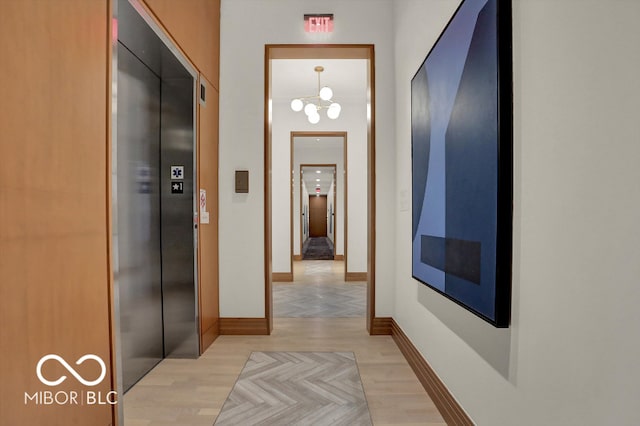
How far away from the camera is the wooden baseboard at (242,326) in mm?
3314

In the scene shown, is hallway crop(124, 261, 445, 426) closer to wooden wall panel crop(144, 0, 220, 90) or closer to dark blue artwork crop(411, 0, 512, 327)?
dark blue artwork crop(411, 0, 512, 327)

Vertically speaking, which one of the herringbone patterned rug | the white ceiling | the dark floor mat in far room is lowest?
the dark floor mat in far room

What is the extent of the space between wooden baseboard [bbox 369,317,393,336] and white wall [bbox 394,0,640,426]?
1.81 m

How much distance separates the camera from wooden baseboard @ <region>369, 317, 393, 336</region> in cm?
333

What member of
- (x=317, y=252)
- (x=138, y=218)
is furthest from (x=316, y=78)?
(x=317, y=252)

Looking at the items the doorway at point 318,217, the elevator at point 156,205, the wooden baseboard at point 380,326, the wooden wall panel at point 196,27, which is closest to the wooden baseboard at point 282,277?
the wooden baseboard at point 380,326

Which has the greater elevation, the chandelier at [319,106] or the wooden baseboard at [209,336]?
the chandelier at [319,106]

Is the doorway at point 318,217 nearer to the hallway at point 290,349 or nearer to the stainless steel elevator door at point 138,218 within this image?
the hallway at point 290,349

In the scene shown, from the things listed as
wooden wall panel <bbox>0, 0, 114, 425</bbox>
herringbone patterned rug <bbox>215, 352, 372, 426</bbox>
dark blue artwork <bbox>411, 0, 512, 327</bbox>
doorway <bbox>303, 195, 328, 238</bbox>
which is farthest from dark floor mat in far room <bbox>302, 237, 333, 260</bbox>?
doorway <bbox>303, 195, 328, 238</bbox>

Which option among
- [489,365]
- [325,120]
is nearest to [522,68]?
[489,365]

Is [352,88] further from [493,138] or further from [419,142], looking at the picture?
[493,138]

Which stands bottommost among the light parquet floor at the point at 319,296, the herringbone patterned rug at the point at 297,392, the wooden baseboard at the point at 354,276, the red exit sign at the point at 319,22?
the light parquet floor at the point at 319,296

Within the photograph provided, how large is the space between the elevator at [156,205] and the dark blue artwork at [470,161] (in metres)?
1.80

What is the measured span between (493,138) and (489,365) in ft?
3.10
